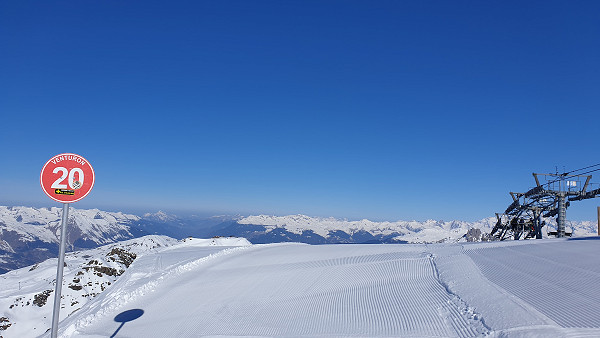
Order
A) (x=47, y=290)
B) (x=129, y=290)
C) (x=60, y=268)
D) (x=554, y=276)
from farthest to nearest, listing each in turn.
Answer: (x=47, y=290)
(x=129, y=290)
(x=554, y=276)
(x=60, y=268)

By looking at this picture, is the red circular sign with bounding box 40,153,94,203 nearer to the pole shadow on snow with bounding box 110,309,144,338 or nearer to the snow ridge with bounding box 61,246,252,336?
the pole shadow on snow with bounding box 110,309,144,338

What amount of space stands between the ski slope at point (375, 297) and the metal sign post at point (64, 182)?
428cm

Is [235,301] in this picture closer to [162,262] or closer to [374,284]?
[374,284]

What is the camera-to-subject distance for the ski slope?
6.67m

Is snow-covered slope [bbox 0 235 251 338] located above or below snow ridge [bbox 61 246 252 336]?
below

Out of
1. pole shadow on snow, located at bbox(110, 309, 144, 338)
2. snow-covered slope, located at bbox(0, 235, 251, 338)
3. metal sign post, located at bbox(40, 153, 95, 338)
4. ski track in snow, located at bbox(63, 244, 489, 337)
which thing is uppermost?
metal sign post, located at bbox(40, 153, 95, 338)

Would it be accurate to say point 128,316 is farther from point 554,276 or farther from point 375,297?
point 554,276

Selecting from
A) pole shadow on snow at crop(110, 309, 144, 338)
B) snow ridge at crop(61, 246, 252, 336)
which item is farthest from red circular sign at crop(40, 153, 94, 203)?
snow ridge at crop(61, 246, 252, 336)

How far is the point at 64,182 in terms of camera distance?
581cm

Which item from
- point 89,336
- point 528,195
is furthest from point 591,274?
point 528,195

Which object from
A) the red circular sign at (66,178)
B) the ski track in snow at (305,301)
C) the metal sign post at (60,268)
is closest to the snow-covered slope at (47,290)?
the ski track in snow at (305,301)

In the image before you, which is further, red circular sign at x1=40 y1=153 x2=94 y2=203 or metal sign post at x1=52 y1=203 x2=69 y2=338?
red circular sign at x1=40 y1=153 x2=94 y2=203

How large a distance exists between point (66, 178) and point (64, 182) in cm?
8

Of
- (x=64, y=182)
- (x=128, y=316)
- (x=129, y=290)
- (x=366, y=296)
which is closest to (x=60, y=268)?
(x=64, y=182)
